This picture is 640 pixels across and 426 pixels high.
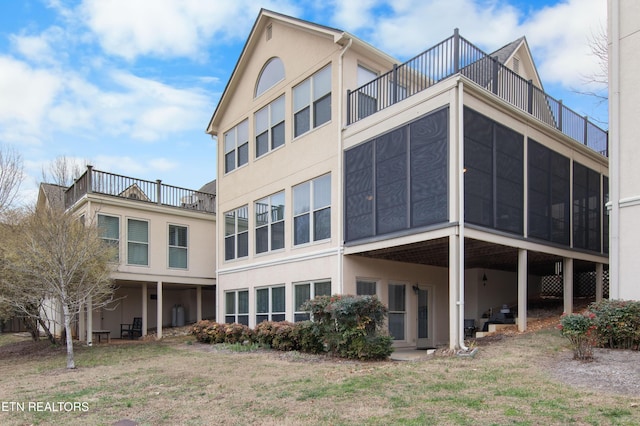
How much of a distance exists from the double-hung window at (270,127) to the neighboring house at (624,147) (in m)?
8.89

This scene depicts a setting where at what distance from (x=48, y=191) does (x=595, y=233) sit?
1643 centimetres

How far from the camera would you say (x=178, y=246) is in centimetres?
1997

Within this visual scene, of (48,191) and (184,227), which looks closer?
(48,191)

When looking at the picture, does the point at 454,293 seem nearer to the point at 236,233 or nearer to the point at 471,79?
the point at 471,79

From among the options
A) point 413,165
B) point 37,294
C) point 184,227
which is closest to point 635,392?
point 413,165

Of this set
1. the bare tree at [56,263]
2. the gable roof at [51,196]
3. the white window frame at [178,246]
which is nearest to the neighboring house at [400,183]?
the white window frame at [178,246]

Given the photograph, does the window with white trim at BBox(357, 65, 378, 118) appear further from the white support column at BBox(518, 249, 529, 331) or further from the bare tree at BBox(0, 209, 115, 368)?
the bare tree at BBox(0, 209, 115, 368)

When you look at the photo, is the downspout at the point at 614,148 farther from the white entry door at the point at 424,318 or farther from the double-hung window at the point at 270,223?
the double-hung window at the point at 270,223

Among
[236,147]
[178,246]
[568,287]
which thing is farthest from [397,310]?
[178,246]

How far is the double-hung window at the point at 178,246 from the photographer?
1973 centimetres

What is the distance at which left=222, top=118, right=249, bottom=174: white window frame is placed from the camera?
692 inches

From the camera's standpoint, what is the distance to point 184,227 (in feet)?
66.4

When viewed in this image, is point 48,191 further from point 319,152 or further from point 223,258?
point 319,152

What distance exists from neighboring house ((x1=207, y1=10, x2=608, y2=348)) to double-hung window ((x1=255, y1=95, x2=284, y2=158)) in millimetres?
63
